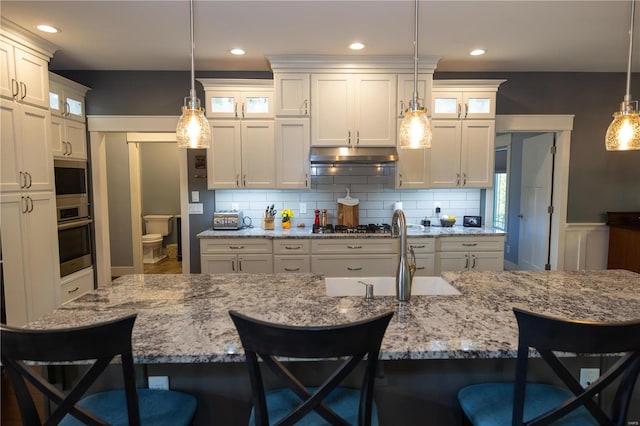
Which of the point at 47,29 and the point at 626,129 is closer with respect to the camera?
the point at 626,129

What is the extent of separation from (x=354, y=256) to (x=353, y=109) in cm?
151

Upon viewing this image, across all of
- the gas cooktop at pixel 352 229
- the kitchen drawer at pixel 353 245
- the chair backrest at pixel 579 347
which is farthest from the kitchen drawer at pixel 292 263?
the chair backrest at pixel 579 347

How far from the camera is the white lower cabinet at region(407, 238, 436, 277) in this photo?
3.69 meters

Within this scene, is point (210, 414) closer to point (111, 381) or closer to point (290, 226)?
point (111, 381)

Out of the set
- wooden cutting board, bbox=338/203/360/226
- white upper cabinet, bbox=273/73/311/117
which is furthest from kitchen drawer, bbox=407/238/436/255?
white upper cabinet, bbox=273/73/311/117

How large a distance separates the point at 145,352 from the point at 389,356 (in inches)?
32.2

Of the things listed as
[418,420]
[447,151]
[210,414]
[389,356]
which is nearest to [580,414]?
[418,420]

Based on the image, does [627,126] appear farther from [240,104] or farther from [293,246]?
[240,104]

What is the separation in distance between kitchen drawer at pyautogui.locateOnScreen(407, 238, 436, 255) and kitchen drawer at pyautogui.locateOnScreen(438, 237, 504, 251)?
103 mm

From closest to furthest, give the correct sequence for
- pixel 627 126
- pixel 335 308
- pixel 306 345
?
pixel 306 345
pixel 335 308
pixel 627 126

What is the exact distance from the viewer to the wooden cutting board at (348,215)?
4.06 meters

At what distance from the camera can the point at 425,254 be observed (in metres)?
3.70

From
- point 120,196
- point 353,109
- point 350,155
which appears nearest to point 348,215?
point 350,155

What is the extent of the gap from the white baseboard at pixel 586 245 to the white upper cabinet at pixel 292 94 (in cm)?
336
